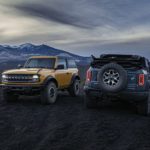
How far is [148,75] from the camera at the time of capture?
12.5 m

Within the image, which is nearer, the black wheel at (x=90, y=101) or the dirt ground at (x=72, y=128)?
the dirt ground at (x=72, y=128)

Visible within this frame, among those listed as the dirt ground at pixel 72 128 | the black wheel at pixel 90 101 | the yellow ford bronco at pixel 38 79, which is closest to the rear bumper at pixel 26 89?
→ the yellow ford bronco at pixel 38 79

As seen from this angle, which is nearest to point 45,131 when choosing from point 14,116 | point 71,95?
point 14,116

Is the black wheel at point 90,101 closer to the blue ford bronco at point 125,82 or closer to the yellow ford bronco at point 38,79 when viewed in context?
the blue ford bronco at point 125,82

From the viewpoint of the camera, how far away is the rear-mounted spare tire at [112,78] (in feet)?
38.4

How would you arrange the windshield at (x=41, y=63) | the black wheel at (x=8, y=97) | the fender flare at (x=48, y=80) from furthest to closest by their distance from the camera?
the windshield at (x=41, y=63), the black wheel at (x=8, y=97), the fender flare at (x=48, y=80)

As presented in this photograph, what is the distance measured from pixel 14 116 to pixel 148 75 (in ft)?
14.7

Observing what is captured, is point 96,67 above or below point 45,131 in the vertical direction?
above

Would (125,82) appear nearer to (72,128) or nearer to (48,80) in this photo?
(72,128)

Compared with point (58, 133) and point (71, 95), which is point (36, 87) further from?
point (58, 133)

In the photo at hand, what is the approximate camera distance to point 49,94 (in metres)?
14.5

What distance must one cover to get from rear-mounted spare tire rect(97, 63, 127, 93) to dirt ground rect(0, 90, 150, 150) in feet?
2.97

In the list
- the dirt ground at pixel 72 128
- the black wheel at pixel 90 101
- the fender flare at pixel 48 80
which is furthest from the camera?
the fender flare at pixel 48 80

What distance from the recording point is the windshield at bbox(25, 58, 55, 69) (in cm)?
1567
